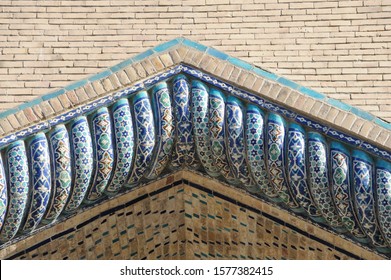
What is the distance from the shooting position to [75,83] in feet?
22.9

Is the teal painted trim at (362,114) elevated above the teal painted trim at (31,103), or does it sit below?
below

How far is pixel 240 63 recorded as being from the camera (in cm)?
702

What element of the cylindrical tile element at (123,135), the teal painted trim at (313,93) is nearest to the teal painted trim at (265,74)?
the teal painted trim at (313,93)

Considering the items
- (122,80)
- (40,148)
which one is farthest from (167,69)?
(40,148)

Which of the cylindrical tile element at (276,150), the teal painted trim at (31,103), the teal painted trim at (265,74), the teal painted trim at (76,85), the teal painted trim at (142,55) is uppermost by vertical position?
the teal painted trim at (142,55)

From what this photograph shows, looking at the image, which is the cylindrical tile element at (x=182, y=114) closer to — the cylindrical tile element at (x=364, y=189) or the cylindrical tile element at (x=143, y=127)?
the cylindrical tile element at (x=143, y=127)

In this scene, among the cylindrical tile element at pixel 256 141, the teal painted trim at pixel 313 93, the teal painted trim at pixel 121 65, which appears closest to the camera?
the cylindrical tile element at pixel 256 141

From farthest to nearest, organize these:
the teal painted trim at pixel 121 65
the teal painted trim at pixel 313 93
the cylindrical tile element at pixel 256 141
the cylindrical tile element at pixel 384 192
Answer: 1. the teal painted trim at pixel 121 65
2. the teal painted trim at pixel 313 93
3. the cylindrical tile element at pixel 256 141
4. the cylindrical tile element at pixel 384 192

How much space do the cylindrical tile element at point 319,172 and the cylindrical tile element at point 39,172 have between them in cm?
108

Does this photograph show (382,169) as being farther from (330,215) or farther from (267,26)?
(267,26)

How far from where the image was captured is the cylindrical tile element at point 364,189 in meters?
6.72

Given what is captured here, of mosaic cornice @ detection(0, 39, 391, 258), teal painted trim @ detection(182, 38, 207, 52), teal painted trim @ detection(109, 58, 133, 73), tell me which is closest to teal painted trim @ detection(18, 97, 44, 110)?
mosaic cornice @ detection(0, 39, 391, 258)

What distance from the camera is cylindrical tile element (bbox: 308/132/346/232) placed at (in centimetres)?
675

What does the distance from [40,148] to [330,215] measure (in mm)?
1225
